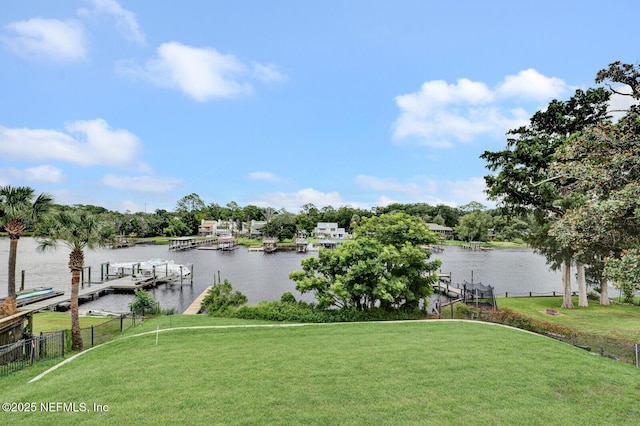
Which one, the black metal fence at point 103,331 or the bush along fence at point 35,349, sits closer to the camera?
the bush along fence at point 35,349

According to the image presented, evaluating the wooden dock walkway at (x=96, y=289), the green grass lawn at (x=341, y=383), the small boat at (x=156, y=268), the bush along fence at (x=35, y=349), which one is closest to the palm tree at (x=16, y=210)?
the bush along fence at (x=35, y=349)

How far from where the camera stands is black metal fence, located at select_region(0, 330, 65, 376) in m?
9.56

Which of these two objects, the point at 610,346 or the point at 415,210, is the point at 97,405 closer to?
the point at 610,346

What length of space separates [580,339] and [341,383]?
980 cm

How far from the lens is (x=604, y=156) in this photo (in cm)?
794

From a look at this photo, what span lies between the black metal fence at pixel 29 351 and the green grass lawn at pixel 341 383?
835mm

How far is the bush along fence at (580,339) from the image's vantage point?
9758mm

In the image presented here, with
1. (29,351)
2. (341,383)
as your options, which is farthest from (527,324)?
(29,351)

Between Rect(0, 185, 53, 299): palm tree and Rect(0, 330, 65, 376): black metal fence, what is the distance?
21.0 feet

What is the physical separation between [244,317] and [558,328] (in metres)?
13.4

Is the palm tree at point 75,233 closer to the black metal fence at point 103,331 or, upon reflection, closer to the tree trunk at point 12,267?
the black metal fence at point 103,331

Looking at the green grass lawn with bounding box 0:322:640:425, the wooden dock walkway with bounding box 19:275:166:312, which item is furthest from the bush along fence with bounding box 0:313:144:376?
the wooden dock walkway with bounding box 19:275:166:312

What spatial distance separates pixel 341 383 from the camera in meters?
6.98

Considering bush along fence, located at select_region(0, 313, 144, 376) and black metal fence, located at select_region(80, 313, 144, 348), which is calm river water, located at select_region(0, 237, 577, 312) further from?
bush along fence, located at select_region(0, 313, 144, 376)
